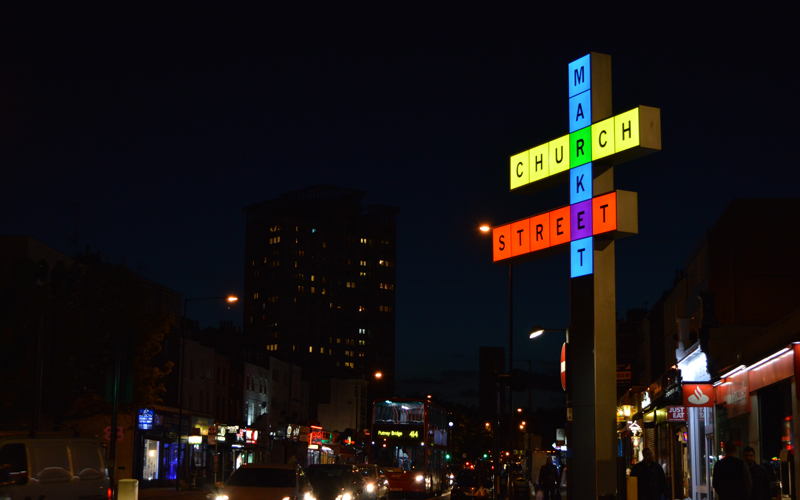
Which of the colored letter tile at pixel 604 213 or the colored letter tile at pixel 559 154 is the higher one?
the colored letter tile at pixel 559 154

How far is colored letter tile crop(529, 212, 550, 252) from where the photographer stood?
54.4ft

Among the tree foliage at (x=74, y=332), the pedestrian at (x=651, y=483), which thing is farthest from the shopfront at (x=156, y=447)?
the pedestrian at (x=651, y=483)

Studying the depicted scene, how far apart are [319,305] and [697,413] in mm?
172207

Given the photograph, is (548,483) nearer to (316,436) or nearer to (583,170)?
(583,170)

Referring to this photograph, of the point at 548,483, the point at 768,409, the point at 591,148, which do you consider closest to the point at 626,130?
the point at 591,148

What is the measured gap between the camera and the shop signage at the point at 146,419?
159 ft

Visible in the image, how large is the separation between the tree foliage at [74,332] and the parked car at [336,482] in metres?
10.2

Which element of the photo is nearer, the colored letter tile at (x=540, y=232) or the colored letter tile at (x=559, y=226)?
the colored letter tile at (x=559, y=226)

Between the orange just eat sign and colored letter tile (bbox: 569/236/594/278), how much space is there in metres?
0.18

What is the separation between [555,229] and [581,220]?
741 mm

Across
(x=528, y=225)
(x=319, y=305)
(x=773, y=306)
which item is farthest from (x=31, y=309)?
(x=319, y=305)

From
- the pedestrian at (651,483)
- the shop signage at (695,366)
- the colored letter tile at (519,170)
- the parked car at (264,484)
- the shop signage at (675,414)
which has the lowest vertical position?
the parked car at (264,484)

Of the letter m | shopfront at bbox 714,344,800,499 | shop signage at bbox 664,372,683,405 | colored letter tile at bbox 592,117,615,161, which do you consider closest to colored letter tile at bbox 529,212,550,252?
colored letter tile at bbox 592,117,615,161

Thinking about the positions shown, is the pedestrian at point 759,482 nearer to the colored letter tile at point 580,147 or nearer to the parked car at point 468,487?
the colored letter tile at point 580,147
